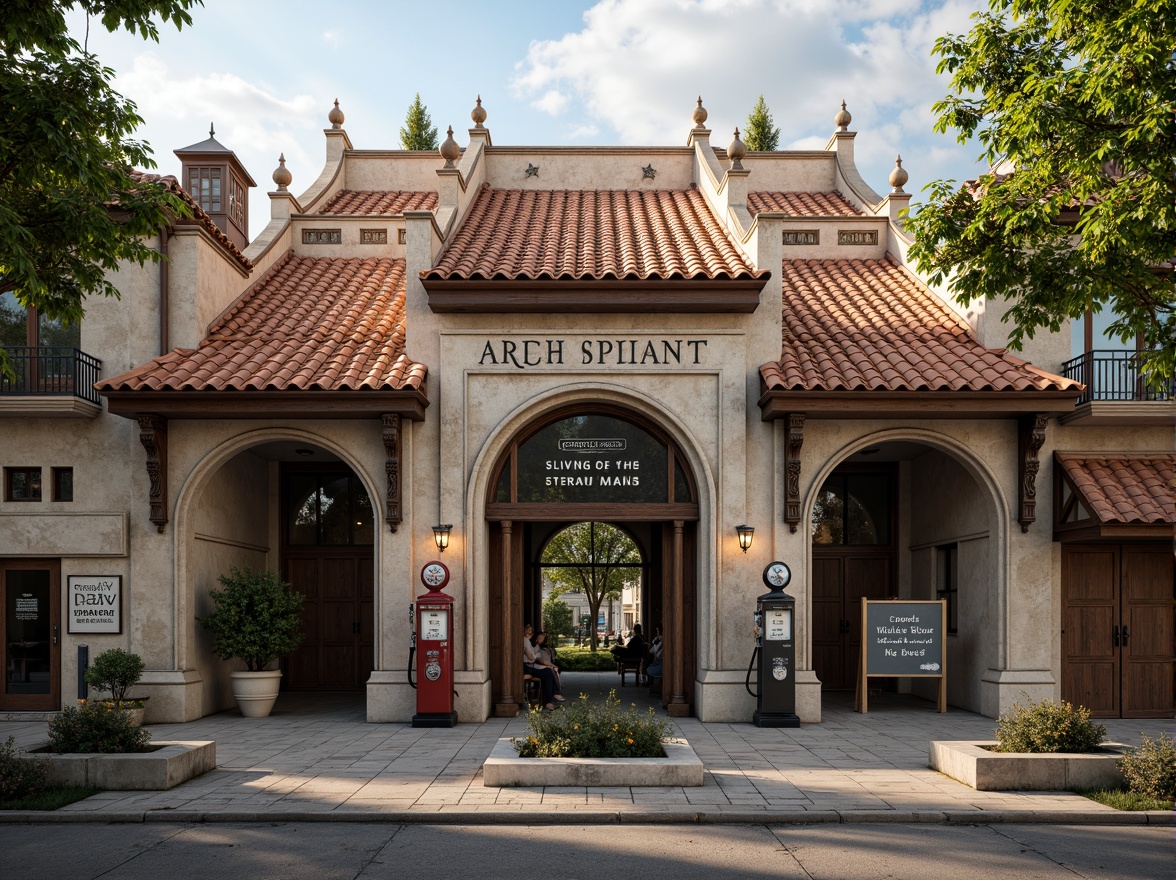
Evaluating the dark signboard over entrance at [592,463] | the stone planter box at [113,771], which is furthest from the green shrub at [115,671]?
the dark signboard over entrance at [592,463]

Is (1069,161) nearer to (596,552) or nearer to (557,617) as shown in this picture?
(596,552)

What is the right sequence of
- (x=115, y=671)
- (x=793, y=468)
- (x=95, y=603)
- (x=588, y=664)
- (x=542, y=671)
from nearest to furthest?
(x=115, y=671), (x=793, y=468), (x=95, y=603), (x=542, y=671), (x=588, y=664)

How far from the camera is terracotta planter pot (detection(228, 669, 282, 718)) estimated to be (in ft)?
51.9

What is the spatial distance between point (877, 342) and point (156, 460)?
11.3 m

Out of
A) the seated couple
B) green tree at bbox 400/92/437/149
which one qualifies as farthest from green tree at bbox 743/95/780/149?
the seated couple

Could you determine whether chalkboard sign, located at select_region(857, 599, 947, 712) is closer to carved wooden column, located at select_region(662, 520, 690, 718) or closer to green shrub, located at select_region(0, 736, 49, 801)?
carved wooden column, located at select_region(662, 520, 690, 718)

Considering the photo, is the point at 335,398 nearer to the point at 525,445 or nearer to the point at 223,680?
the point at 525,445

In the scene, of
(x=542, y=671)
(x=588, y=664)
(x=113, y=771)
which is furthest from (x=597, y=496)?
(x=588, y=664)

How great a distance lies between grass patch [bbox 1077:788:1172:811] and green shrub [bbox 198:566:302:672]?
1140 centimetres

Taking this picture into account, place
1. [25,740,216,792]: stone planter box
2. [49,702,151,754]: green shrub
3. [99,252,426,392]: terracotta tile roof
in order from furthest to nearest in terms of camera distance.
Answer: [99,252,426,392]: terracotta tile roof < [49,702,151,754]: green shrub < [25,740,216,792]: stone planter box

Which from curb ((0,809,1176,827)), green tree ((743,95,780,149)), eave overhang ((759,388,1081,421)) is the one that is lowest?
curb ((0,809,1176,827))

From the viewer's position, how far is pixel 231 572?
16750mm

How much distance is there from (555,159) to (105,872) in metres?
17.7

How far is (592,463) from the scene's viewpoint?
15844mm
